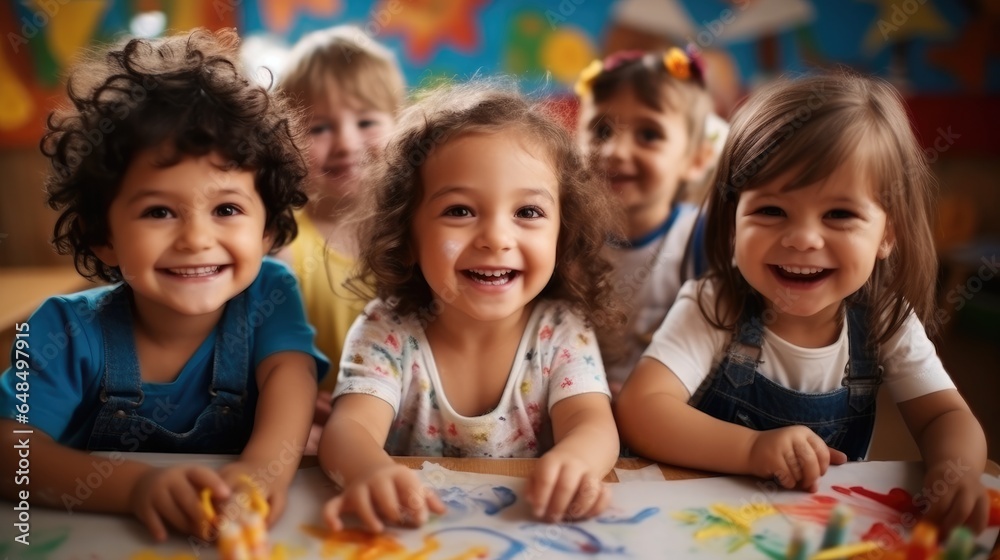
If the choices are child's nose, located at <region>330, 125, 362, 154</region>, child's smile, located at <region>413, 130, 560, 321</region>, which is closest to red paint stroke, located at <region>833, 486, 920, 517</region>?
child's smile, located at <region>413, 130, 560, 321</region>

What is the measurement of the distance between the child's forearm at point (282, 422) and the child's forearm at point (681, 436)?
0.40 meters

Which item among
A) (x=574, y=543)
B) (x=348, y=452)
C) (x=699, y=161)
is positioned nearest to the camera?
(x=574, y=543)

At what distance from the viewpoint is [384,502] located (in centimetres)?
77

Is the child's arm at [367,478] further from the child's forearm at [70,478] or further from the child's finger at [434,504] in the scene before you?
the child's forearm at [70,478]

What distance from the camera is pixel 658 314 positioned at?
4.73ft

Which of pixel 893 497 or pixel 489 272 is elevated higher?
pixel 489 272

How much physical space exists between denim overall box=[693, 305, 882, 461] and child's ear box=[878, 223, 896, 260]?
3.8 inches

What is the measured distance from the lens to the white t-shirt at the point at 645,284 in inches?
Answer: 54.3

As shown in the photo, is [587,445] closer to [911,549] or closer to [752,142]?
[911,549]

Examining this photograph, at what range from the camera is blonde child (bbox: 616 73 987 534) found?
0.88 metres

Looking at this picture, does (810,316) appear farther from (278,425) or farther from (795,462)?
(278,425)

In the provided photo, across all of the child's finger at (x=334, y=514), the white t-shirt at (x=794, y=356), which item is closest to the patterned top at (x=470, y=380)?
the white t-shirt at (x=794, y=356)

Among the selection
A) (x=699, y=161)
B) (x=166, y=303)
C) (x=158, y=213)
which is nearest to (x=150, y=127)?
(x=158, y=213)

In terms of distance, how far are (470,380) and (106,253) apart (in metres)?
0.50
